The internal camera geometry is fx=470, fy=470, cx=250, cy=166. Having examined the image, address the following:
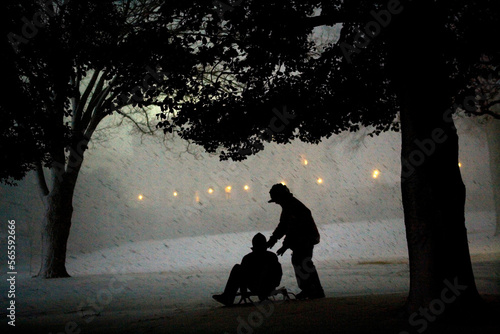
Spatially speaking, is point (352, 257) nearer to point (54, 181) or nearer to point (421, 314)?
point (54, 181)

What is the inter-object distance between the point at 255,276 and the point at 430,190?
9.74 feet

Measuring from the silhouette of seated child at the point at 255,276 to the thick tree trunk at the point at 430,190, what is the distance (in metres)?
2.21

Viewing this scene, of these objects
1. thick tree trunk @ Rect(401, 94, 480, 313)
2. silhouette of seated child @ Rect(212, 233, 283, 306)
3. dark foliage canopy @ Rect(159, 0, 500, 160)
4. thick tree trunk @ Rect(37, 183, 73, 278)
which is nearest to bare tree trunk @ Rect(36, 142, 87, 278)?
thick tree trunk @ Rect(37, 183, 73, 278)

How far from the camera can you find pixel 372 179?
48.2 meters

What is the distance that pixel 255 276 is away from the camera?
7.18 m

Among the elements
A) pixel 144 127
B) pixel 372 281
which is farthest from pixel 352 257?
pixel 144 127

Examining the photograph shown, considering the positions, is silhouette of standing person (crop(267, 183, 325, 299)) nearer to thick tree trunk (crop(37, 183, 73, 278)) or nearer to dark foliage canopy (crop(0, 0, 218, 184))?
dark foliage canopy (crop(0, 0, 218, 184))

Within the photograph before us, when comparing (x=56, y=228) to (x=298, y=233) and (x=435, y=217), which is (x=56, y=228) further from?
(x=435, y=217)

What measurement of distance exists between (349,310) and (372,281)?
574 cm

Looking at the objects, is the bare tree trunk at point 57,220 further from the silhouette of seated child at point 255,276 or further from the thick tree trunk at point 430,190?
the thick tree trunk at point 430,190

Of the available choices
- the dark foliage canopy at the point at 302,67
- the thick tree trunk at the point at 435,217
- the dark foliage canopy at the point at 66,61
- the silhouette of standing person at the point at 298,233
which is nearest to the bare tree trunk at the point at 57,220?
the dark foliage canopy at the point at 66,61

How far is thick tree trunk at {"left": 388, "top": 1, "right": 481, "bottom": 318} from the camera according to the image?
5.45 meters

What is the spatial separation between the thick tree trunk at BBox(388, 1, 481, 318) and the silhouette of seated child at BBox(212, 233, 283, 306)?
221cm

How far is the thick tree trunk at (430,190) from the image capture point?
17.9 feet
